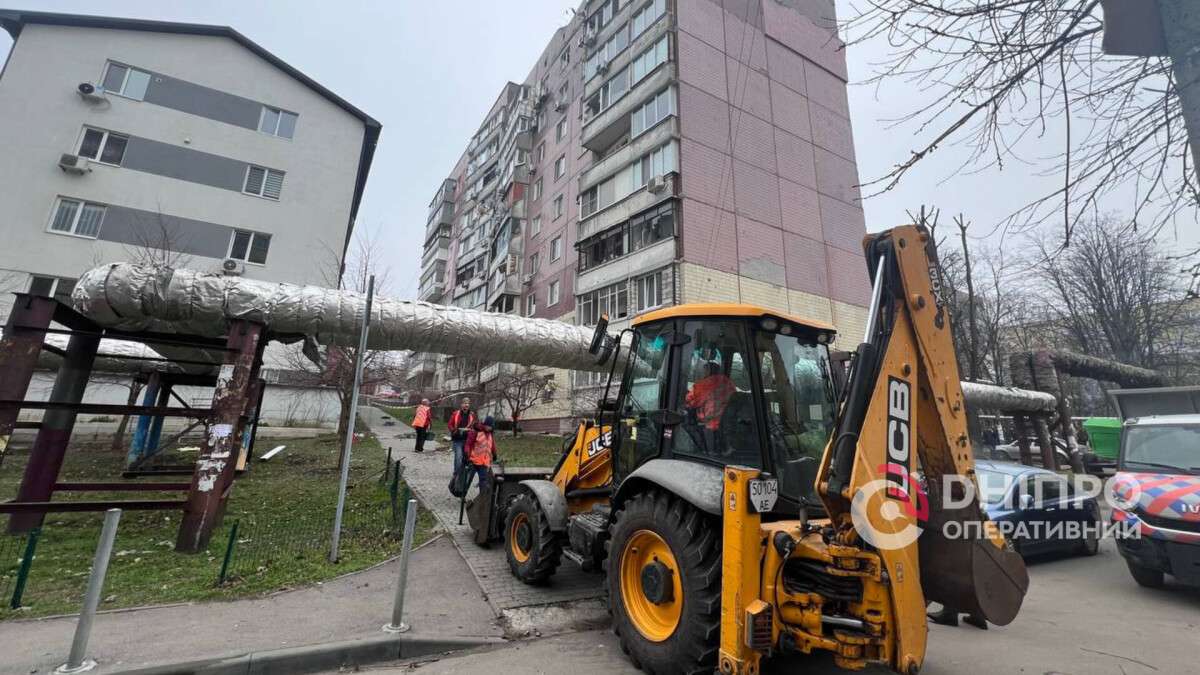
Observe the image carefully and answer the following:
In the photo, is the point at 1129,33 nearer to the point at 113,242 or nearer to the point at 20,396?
the point at 20,396

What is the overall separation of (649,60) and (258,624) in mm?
25096

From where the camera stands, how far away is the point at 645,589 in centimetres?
373

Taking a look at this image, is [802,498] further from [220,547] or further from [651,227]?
[651,227]

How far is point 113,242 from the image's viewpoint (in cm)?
1762

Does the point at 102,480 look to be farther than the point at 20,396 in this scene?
Yes

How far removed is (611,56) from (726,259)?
13.5m

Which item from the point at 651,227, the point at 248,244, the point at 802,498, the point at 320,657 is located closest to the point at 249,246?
the point at 248,244

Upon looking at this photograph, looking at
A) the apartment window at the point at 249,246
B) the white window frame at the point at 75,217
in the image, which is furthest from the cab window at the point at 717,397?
the white window frame at the point at 75,217

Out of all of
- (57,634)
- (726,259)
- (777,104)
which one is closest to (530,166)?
(777,104)

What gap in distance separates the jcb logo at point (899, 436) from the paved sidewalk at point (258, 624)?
3584mm

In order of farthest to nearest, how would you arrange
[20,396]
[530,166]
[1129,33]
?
[530,166] → [20,396] → [1129,33]

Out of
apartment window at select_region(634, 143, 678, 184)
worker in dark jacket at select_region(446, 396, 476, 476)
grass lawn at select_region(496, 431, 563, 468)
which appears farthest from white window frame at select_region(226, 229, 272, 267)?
apartment window at select_region(634, 143, 678, 184)

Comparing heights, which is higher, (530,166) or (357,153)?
(530,166)

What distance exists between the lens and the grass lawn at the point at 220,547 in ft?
15.8
